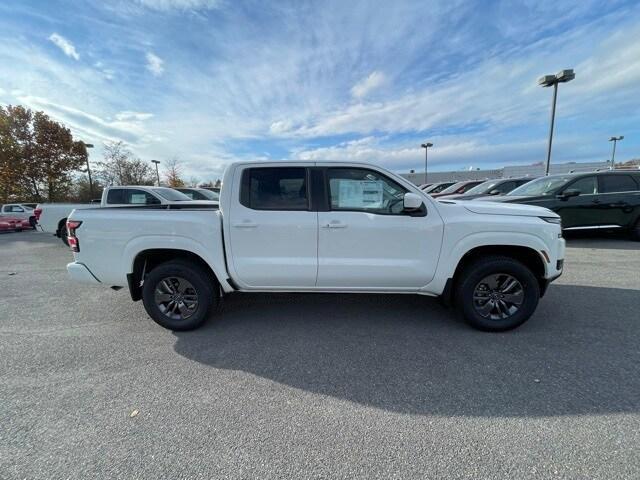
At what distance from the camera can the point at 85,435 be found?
197 centimetres

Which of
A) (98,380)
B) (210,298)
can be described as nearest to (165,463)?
(98,380)

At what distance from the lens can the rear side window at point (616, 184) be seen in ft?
24.6

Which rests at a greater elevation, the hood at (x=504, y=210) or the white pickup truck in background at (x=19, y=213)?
the hood at (x=504, y=210)

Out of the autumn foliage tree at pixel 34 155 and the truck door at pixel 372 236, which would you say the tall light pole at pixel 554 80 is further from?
the autumn foliage tree at pixel 34 155

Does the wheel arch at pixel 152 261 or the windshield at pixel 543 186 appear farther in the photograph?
the windshield at pixel 543 186

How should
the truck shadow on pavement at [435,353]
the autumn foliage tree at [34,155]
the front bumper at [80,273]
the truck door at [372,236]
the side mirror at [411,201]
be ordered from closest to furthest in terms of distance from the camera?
1. the truck shadow on pavement at [435,353]
2. the side mirror at [411,201]
3. the truck door at [372,236]
4. the front bumper at [80,273]
5. the autumn foliage tree at [34,155]

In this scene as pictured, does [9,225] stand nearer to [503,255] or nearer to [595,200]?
[503,255]

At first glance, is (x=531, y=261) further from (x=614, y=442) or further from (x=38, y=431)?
(x=38, y=431)

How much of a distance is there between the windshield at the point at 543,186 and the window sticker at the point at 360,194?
6.59m

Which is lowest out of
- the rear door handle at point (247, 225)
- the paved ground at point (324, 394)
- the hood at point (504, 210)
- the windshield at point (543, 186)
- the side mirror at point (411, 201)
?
the paved ground at point (324, 394)

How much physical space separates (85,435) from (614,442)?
3.43 m

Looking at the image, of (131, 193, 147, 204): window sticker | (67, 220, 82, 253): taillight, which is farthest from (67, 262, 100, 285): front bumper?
(131, 193, 147, 204): window sticker

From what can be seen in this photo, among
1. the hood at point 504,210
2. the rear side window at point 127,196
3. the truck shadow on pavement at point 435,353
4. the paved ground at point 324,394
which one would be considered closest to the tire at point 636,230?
the truck shadow on pavement at point 435,353

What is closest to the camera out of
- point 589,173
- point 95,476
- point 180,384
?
point 95,476
